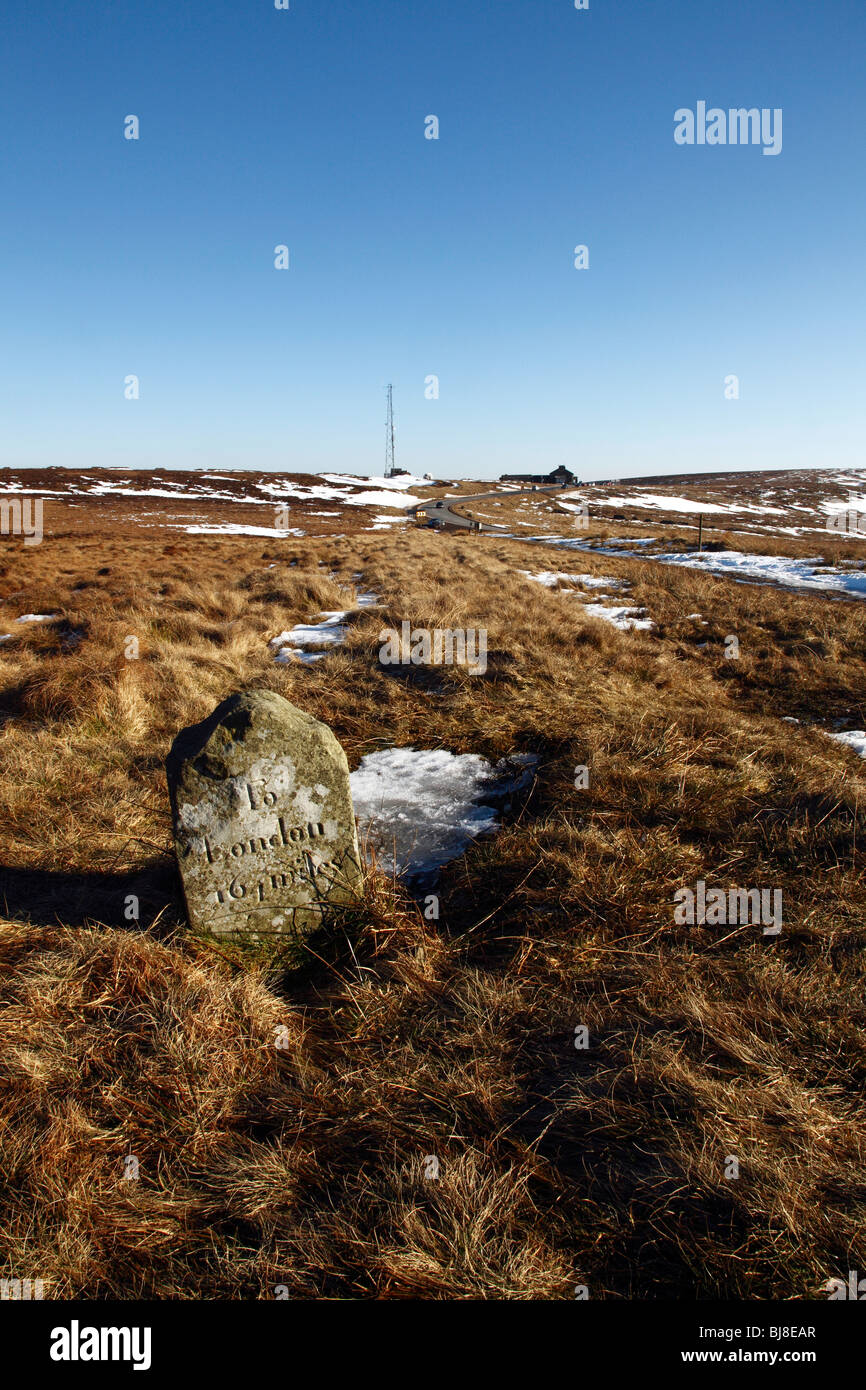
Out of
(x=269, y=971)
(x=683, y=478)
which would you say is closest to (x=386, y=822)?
(x=269, y=971)

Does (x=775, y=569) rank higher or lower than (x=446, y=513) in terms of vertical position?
lower

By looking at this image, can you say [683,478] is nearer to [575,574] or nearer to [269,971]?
[575,574]

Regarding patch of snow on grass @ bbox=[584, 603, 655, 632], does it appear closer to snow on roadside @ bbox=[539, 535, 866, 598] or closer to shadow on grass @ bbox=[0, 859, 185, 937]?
snow on roadside @ bbox=[539, 535, 866, 598]

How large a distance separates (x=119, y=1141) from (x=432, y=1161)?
3.55ft

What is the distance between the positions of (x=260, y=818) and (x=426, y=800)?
1753 millimetres

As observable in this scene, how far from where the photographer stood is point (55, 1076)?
2312 millimetres

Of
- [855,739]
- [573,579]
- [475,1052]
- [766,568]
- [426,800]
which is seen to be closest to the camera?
[475,1052]

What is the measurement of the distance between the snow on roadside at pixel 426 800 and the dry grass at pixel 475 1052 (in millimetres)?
263

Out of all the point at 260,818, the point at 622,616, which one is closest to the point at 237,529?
the point at 622,616

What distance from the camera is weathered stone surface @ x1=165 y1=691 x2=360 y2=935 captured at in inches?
119

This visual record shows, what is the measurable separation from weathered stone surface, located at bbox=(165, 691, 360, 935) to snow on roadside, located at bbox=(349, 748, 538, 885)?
2.22ft

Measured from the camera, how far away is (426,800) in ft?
15.4

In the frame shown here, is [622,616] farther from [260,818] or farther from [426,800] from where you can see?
[260,818]
